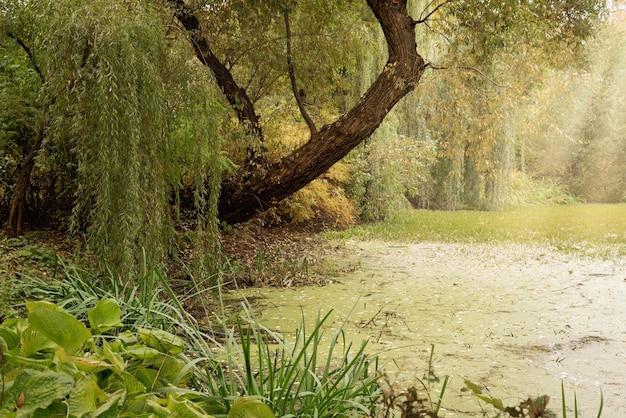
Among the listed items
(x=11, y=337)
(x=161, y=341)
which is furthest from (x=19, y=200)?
(x=11, y=337)

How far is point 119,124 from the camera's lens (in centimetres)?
368

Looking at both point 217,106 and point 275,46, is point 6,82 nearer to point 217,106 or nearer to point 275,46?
point 217,106

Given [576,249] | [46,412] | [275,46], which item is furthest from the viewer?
[576,249]

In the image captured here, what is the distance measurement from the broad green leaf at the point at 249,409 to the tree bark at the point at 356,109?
5.12 meters

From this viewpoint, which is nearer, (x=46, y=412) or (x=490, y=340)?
(x=46, y=412)

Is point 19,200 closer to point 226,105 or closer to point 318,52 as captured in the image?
point 226,105

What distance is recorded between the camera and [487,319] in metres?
4.18

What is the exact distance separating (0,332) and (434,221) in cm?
1092

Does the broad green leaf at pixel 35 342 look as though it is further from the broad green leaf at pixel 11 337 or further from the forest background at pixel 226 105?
the forest background at pixel 226 105

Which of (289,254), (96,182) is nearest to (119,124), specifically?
(96,182)

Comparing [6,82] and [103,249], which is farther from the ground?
[6,82]

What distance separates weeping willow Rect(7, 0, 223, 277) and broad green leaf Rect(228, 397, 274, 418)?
260 centimetres

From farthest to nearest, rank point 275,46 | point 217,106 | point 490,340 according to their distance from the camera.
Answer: point 275,46
point 217,106
point 490,340

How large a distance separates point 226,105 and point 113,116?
107 inches
